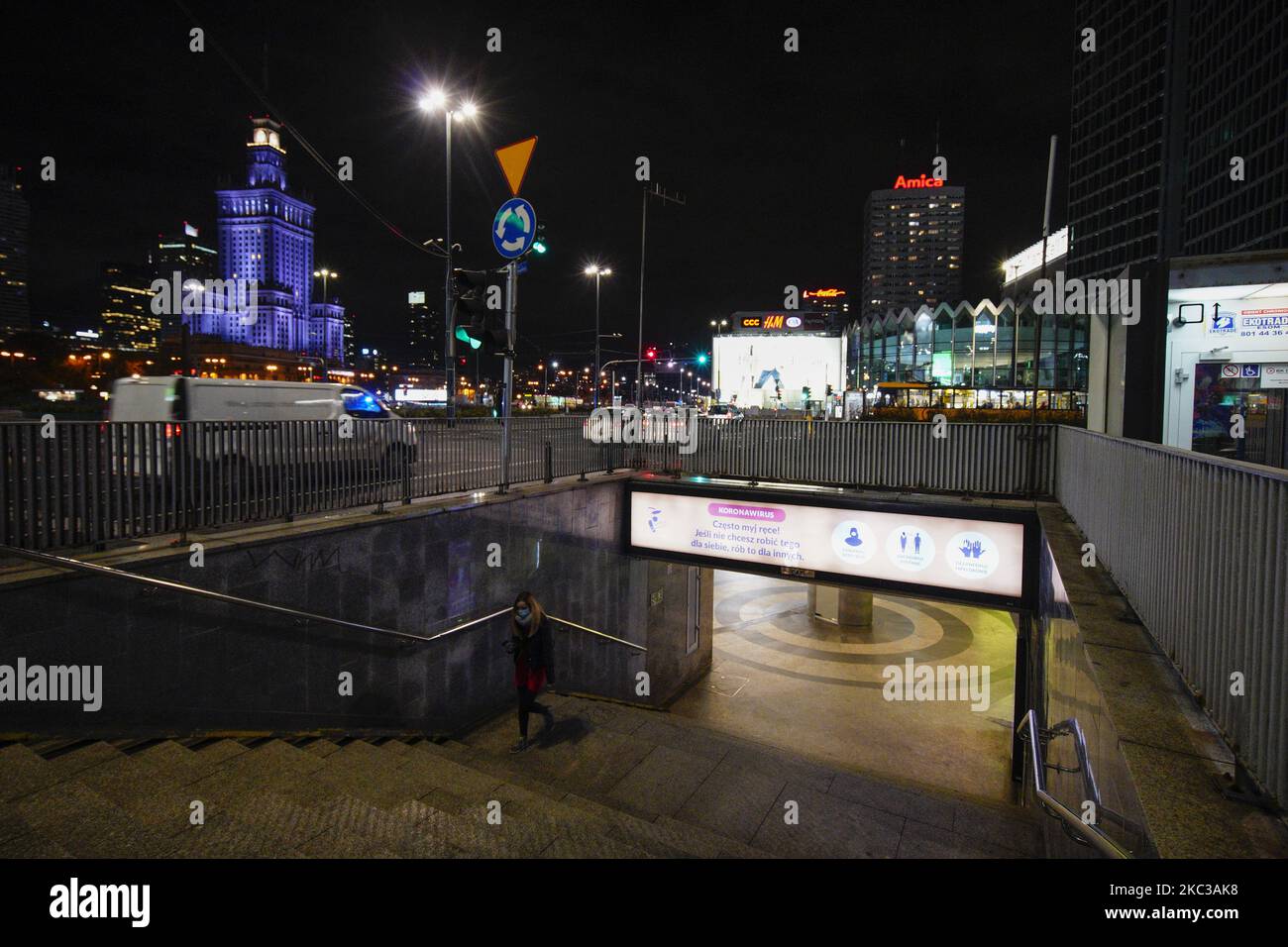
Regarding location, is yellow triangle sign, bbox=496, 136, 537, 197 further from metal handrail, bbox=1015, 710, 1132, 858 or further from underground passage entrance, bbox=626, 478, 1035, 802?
metal handrail, bbox=1015, 710, 1132, 858

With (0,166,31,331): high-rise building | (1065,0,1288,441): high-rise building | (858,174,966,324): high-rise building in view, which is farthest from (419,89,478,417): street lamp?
(858,174,966,324): high-rise building

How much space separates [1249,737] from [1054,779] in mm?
2935

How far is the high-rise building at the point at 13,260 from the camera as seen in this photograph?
38562 mm

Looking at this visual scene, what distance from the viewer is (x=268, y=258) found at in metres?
91.1

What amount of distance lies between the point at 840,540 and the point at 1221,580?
9.04 meters

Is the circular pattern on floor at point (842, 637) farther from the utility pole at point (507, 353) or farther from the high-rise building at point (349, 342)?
the high-rise building at point (349, 342)

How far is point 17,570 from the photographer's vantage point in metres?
5.00

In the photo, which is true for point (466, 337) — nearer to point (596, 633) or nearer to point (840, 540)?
point (596, 633)

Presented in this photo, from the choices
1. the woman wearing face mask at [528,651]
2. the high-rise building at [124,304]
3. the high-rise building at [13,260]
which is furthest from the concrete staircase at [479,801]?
the high-rise building at [124,304]

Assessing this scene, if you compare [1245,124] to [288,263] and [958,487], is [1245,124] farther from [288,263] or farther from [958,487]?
[288,263]

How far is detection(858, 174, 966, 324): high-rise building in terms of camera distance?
7111 inches

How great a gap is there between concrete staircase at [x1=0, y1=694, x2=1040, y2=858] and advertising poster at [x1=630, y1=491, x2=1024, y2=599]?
3880 millimetres

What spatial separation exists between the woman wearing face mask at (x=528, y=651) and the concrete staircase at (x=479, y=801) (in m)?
0.74
